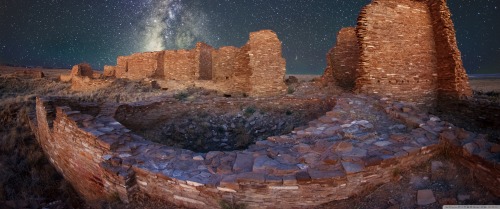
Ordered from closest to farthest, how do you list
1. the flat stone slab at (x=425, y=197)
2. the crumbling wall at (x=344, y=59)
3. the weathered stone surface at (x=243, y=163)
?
the flat stone slab at (x=425, y=197) → the weathered stone surface at (x=243, y=163) → the crumbling wall at (x=344, y=59)

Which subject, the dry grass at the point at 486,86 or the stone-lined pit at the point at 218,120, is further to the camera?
the dry grass at the point at 486,86

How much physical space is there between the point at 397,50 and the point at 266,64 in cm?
548

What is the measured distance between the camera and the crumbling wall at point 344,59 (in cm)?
1095

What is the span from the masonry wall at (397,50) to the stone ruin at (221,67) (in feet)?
15.0

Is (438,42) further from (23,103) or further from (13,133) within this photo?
(23,103)

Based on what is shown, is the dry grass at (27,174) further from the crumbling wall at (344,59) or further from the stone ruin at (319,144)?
the crumbling wall at (344,59)

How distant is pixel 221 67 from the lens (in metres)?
16.2

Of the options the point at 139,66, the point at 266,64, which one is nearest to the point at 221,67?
the point at 266,64

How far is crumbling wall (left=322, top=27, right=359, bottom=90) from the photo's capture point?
35.9 feet

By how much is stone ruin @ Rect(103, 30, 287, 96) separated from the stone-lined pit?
123 inches

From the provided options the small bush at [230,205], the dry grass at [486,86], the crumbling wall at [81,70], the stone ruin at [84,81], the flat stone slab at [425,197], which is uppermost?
the crumbling wall at [81,70]

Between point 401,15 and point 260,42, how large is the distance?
5.70 m

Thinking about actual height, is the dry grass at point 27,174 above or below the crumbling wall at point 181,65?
below

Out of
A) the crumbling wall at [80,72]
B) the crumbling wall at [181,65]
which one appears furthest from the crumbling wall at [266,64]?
the crumbling wall at [80,72]
